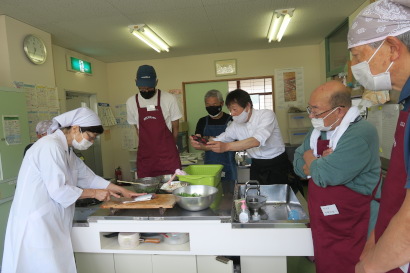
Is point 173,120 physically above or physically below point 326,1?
below

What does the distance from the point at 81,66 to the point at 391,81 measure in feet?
15.8

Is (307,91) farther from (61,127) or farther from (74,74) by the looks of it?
(61,127)

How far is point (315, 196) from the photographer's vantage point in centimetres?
148

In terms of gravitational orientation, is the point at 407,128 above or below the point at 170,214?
above

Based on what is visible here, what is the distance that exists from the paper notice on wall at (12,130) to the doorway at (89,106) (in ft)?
5.76

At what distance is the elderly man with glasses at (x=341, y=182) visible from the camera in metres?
1.29

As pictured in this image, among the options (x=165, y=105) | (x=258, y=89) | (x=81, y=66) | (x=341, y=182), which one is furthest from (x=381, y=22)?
(x=81, y=66)

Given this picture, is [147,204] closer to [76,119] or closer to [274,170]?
[76,119]

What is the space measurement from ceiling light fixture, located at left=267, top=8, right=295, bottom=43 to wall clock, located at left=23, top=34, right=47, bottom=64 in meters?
2.91

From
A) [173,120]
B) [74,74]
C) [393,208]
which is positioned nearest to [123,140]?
[74,74]

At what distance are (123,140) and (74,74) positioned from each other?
5.50 ft

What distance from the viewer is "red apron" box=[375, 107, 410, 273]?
2.68 feet

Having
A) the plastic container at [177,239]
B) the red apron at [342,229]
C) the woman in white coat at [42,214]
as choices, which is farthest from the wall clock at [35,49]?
the red apron at [342,229]

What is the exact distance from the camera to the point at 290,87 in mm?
5227
